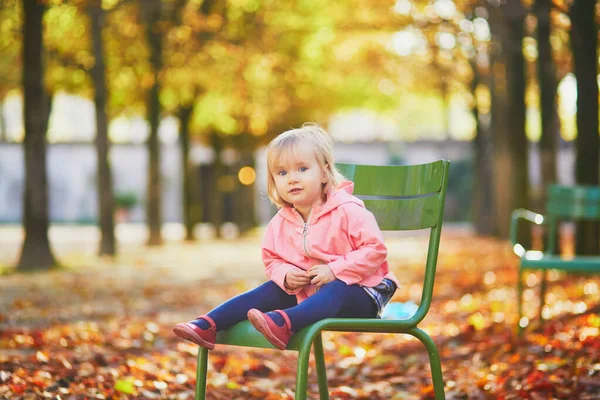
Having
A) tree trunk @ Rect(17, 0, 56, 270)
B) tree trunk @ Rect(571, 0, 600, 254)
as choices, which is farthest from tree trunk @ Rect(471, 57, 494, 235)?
tree trunk @ Rect(571, 0, 600, 254)

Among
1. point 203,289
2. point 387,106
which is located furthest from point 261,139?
point 203,289

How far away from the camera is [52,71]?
68.5 ft

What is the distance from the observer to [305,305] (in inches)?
134

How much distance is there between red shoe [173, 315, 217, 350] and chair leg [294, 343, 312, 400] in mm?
386

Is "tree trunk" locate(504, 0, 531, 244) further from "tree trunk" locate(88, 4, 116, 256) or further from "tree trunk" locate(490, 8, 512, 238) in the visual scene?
"tree trunk" locate(88, 4, 116, 256)

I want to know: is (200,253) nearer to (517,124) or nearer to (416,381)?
(517,124)

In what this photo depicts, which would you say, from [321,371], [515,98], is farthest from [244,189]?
[321,371]

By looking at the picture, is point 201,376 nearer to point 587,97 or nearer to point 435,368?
point 435,368

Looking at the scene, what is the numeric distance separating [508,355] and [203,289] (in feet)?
20.7

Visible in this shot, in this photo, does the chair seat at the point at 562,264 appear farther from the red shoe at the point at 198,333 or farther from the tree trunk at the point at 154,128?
the tree trunk at the point at 154,128

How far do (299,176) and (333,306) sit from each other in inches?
19.9

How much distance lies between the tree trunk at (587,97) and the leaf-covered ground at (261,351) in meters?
1.12

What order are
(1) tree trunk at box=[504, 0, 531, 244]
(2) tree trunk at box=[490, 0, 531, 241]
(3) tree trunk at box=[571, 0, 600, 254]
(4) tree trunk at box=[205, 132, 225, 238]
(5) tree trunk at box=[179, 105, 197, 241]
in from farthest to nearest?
(4) tree trunk at box=[205, 132, 225, 238], (5) tree trunk at box=[179, 105, 197, 241], (1) tree trunk at box=[504, 0, 531, 244], (2) tree trunk at box=[490, 0, 531, 241], (3) tree trunk at box=[571, 0, 600, 254]

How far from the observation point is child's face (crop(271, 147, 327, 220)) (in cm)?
359
